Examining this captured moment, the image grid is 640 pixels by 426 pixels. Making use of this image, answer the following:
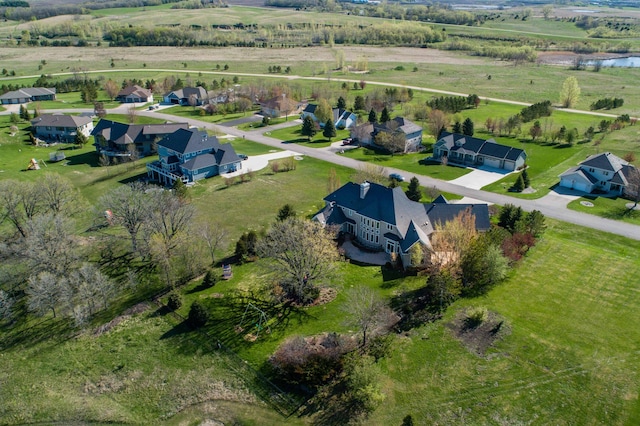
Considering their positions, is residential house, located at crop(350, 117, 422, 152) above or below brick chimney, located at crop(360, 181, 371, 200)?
below

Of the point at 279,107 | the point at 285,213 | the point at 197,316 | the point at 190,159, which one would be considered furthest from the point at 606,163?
the point at 279,107

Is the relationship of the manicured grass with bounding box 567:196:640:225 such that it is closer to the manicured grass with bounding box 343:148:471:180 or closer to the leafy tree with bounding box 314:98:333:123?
the manicured grass with bounding box 343:148:471:180

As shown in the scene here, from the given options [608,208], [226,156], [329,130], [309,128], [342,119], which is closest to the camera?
[608,208]

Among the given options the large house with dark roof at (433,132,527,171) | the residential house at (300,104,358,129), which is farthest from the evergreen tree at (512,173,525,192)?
the residential house at (300,104,358,129)

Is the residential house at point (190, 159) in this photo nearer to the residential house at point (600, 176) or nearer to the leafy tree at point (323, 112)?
the leafy tree at point (323, 112)

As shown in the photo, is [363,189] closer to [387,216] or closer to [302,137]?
[387,216]

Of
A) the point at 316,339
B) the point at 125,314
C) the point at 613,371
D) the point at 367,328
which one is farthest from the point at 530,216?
the point at 125,314
